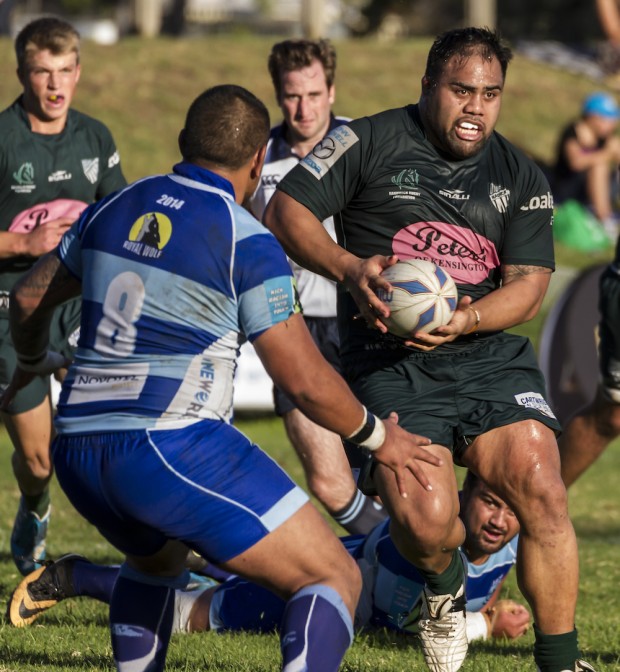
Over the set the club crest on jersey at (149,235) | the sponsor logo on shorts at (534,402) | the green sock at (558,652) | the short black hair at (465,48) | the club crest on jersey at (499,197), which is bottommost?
the green sock at (558,652)

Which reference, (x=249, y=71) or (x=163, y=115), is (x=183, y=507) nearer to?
(x=163, y=115)

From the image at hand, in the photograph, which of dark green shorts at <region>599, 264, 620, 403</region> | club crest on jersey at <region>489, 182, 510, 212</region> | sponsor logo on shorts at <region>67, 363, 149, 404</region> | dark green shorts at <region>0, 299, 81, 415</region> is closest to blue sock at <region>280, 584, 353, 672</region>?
sponsor logo on shorts at <region>67, 363, 149, 404</region>

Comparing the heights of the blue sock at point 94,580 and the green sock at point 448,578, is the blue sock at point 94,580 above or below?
below

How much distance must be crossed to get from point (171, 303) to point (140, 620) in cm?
120

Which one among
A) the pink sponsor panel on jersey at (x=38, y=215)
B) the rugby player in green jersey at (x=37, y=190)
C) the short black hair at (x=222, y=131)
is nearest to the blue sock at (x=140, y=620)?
the short black hair at (x=222, y=131)

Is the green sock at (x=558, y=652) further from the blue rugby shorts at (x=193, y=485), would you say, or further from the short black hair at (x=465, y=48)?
the short black hair at (x=465, y=48)

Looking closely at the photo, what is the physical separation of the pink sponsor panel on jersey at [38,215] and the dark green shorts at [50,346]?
20.8 inches

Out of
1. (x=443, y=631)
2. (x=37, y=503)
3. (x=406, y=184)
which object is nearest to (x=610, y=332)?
(x=406, y=184)

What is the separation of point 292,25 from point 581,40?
15456 millimetres

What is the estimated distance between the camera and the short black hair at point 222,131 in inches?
178

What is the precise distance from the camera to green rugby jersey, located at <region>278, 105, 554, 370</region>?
563 cm

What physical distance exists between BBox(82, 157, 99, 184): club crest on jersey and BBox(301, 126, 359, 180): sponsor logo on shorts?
8.29ft

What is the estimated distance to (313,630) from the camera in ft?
13.6

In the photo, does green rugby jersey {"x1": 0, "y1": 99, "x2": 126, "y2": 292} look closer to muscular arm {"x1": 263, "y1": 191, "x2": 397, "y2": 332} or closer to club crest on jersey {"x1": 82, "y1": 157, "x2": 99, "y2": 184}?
club crest on jersey {"x1": 82, "y1": 157, "x2": 99, "y2": 184}
